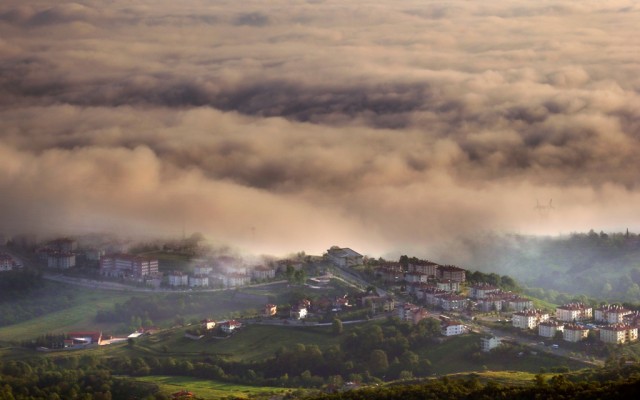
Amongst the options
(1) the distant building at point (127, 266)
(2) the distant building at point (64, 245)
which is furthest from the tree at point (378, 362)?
(2) the distant building at point (64, 245)

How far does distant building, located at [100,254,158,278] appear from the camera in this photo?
27375 millimetres

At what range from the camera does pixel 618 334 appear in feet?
69.4

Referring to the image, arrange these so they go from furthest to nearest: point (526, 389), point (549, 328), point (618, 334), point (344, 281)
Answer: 1. point (344, 281)
2. point (549, 328)
3. point (618, 334)
4. point (526, 389)

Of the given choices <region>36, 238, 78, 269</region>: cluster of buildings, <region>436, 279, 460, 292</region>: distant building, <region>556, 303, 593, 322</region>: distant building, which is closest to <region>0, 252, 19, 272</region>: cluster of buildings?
<region>36, 238, 78, 269</region>: cluster of buildings

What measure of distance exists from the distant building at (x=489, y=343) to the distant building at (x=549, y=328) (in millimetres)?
806

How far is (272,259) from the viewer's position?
91.0 ft

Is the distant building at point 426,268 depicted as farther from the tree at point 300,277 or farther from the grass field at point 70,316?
the grass field at point 70,316

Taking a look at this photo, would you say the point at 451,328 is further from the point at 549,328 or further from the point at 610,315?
the point at 610,315

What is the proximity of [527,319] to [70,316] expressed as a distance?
776cm

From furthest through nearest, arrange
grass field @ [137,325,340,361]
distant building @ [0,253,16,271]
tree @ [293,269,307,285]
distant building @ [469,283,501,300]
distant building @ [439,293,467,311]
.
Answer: distant building @ [0,253,16,271] → tree @ [293,269,307,285] → distant building @ [469,283,501,300] → distant building @ [439,293,467,311] → grass field @ [137,325,340,361]

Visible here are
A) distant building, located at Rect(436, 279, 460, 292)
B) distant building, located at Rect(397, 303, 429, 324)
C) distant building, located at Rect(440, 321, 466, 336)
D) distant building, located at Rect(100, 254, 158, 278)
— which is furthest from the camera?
distant building, located at Rect(100, 254, 158, 278)

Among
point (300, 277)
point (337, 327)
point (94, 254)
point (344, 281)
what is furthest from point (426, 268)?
point (94, 254)

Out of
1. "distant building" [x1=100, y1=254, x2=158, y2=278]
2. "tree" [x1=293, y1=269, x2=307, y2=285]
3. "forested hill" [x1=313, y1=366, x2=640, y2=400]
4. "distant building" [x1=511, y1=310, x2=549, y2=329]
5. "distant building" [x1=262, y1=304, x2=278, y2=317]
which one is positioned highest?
"distant building" [x1=100, y1=254, x2=158, y2=278]

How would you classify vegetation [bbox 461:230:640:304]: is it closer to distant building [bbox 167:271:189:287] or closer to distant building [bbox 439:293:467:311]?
distant building [bbox 439:293:467:311]
